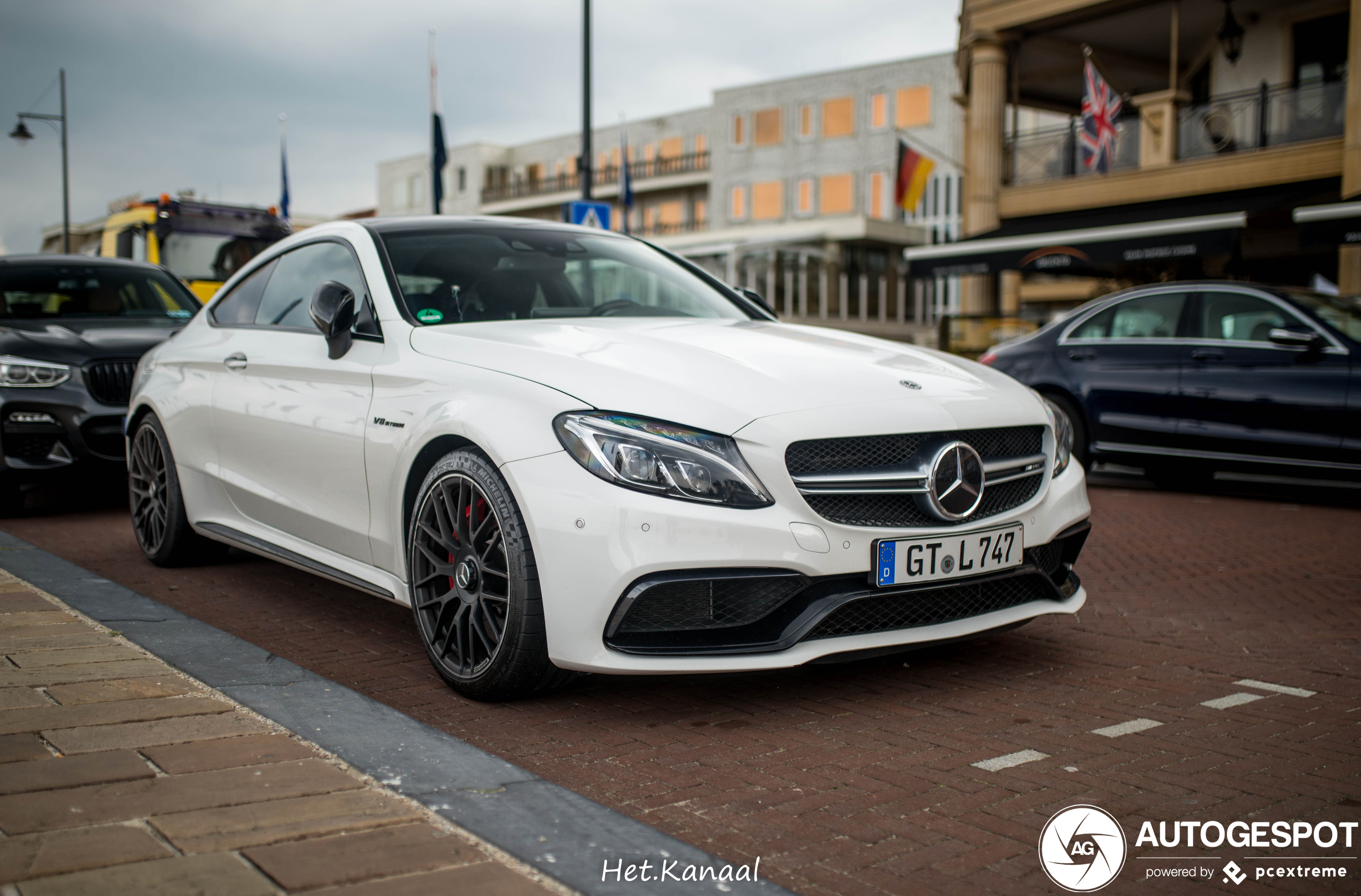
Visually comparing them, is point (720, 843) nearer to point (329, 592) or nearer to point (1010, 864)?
point (1010, 864)

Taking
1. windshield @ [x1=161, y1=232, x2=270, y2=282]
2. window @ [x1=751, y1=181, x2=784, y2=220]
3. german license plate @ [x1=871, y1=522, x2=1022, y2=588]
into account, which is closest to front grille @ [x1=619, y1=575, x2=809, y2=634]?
german license plate @ [x1=871, y1=522, x2=1022, y2=588]

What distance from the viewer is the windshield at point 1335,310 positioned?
8.45m

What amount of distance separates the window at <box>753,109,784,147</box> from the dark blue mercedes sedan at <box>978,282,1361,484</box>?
144 feet

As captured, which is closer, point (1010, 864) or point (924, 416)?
point (1010, 864)

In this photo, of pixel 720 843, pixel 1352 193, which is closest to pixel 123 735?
pixel 720 843

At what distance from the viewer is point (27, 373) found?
24.0 feet

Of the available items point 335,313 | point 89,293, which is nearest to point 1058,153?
point 89,293

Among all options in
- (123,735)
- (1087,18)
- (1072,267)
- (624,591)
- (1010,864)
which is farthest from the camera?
(1087,18)

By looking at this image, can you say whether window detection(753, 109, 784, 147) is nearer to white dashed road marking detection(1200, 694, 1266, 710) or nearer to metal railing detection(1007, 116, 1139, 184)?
metal railing detection(1007, 116, 1139, 184)

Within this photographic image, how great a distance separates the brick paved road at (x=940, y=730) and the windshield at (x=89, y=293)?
12.6 ft

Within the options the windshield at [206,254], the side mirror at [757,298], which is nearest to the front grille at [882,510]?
the side mirror at [757,298]

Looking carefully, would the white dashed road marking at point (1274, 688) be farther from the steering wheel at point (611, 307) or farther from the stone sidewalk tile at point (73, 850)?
the stone sidewalk tile at point (73, 850)

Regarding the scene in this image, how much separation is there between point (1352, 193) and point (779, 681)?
16105 millimetres

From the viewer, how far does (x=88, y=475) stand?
24.6 ft
